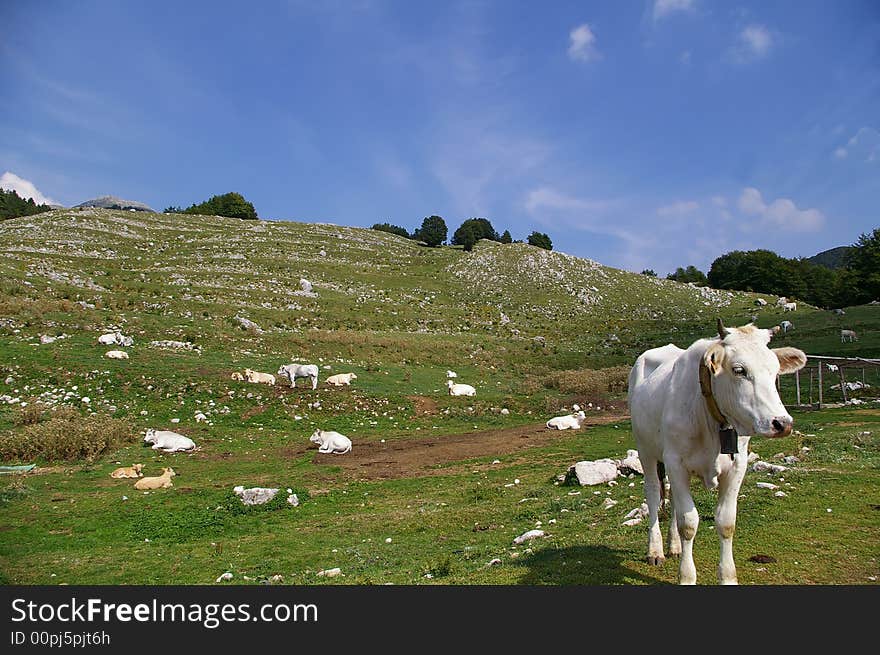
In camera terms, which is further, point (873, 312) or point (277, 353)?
point (873, 312)

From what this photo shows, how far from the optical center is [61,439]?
57.0ft

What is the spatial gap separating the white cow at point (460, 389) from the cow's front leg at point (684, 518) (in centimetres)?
2406

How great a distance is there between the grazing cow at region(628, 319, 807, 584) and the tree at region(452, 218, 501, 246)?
107 m

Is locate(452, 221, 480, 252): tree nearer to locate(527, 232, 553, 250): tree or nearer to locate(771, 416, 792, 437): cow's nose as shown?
locate(527, 232, 553, 250): tree

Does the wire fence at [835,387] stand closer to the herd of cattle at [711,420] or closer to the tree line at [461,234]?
the herd of cattle at [711,420]

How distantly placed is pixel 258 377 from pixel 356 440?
7.85 meters

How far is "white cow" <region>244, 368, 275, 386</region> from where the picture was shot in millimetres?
26453

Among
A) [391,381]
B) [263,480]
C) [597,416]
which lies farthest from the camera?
[391,381]

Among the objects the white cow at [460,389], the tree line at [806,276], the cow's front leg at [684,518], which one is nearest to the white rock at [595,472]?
the cow's front leg at [684,518]

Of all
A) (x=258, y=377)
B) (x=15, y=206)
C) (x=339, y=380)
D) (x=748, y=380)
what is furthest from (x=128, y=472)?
(x=15, y=206)

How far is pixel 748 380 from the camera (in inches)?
184
